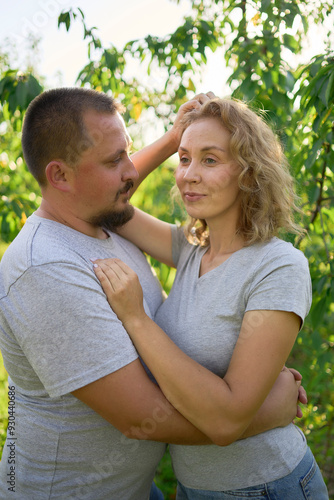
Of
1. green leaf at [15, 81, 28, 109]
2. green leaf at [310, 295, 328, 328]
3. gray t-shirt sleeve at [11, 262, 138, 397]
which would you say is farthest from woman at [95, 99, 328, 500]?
green leaf at [15, 81, 28, 109]

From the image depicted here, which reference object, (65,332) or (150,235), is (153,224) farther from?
(65,332)

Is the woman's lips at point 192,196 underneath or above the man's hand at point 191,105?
underneath

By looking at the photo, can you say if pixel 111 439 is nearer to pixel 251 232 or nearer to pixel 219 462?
pixel 219 462

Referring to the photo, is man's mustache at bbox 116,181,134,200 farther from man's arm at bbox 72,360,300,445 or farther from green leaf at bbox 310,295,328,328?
green leaf at bbox 310,295,328,328

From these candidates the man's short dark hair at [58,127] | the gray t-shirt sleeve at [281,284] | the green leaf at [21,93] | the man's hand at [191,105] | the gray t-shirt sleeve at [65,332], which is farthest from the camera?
the green leaf at [21,93]

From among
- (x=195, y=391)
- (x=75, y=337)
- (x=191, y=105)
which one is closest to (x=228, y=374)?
(x=195, y=391)

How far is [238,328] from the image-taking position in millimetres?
1711

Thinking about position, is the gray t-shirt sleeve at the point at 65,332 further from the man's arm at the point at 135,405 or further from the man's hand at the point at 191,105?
the man's hand at the point at 191,105

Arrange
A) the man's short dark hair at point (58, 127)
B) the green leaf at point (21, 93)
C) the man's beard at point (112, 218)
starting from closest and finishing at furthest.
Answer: the man's short dark hair at point (58, 127), the man's beard at point (112, 218), the green leaf at point (21, 93)

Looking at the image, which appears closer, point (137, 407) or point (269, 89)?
point (137, 407)

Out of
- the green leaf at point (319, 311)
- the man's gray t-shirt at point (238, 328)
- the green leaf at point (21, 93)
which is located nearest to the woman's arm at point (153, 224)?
the man's gray t-shirt at point (238, 328)

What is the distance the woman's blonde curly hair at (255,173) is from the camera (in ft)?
6.17

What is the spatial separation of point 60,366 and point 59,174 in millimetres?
780

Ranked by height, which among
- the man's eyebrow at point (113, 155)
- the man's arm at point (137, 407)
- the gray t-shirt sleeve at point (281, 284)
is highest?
the man's eyebrow at point (113, 155)
